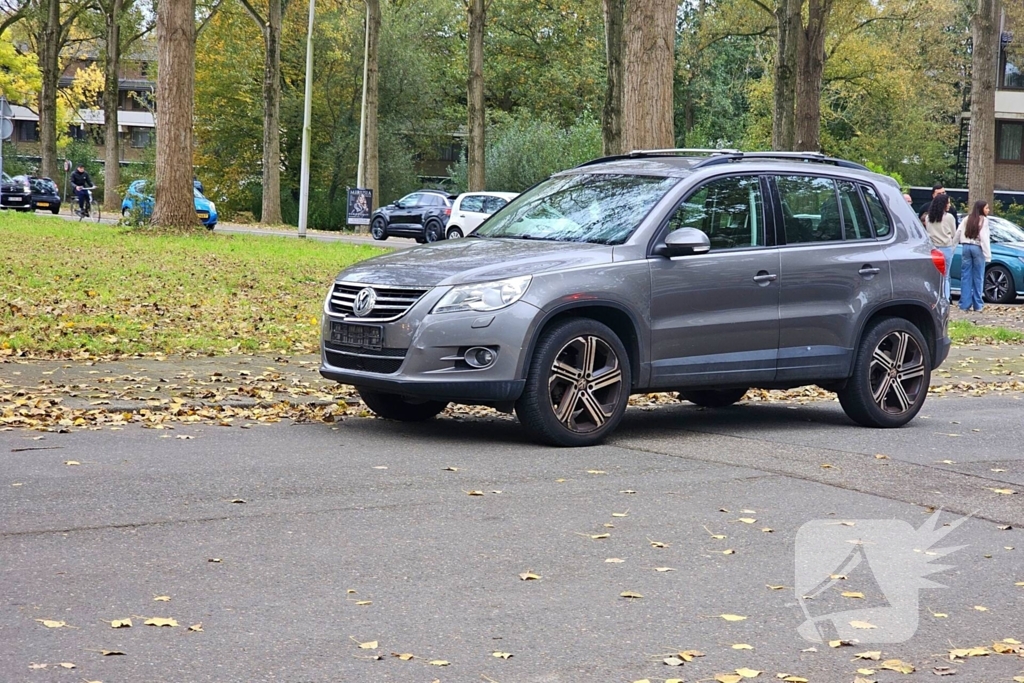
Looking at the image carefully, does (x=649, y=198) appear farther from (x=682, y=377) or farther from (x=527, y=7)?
(x=527, y=7)

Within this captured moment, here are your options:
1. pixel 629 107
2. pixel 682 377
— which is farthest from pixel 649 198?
pixel 629 107

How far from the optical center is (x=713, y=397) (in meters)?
12.2

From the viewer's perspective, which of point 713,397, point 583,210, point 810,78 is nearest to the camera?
point 583,210

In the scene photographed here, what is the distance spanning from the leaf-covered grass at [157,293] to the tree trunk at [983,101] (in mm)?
13254

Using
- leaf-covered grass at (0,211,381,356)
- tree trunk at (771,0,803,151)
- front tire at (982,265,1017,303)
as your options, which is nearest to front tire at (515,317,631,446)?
leaf-covered grass at (0,211,381,356)

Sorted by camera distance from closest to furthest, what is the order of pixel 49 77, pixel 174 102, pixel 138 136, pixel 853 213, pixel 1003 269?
pixel 853 213, pixel 1003 269, pixel 174 102, pixel 49 77, pixel 138 136

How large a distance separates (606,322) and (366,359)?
1.57 metres

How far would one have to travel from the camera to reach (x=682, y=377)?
32.5 ft

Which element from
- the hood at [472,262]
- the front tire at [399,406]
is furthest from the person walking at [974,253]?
the hood at [472,262]

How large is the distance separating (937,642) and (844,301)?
5.55 meters

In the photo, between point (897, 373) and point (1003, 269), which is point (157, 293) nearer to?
point (897, 373)

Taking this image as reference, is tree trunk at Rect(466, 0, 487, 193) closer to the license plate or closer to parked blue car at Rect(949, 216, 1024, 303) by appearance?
parked blue car at Rect(949, 216, 1024, 303)

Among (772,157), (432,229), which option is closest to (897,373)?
(772,157)

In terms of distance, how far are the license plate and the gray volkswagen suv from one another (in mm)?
13
